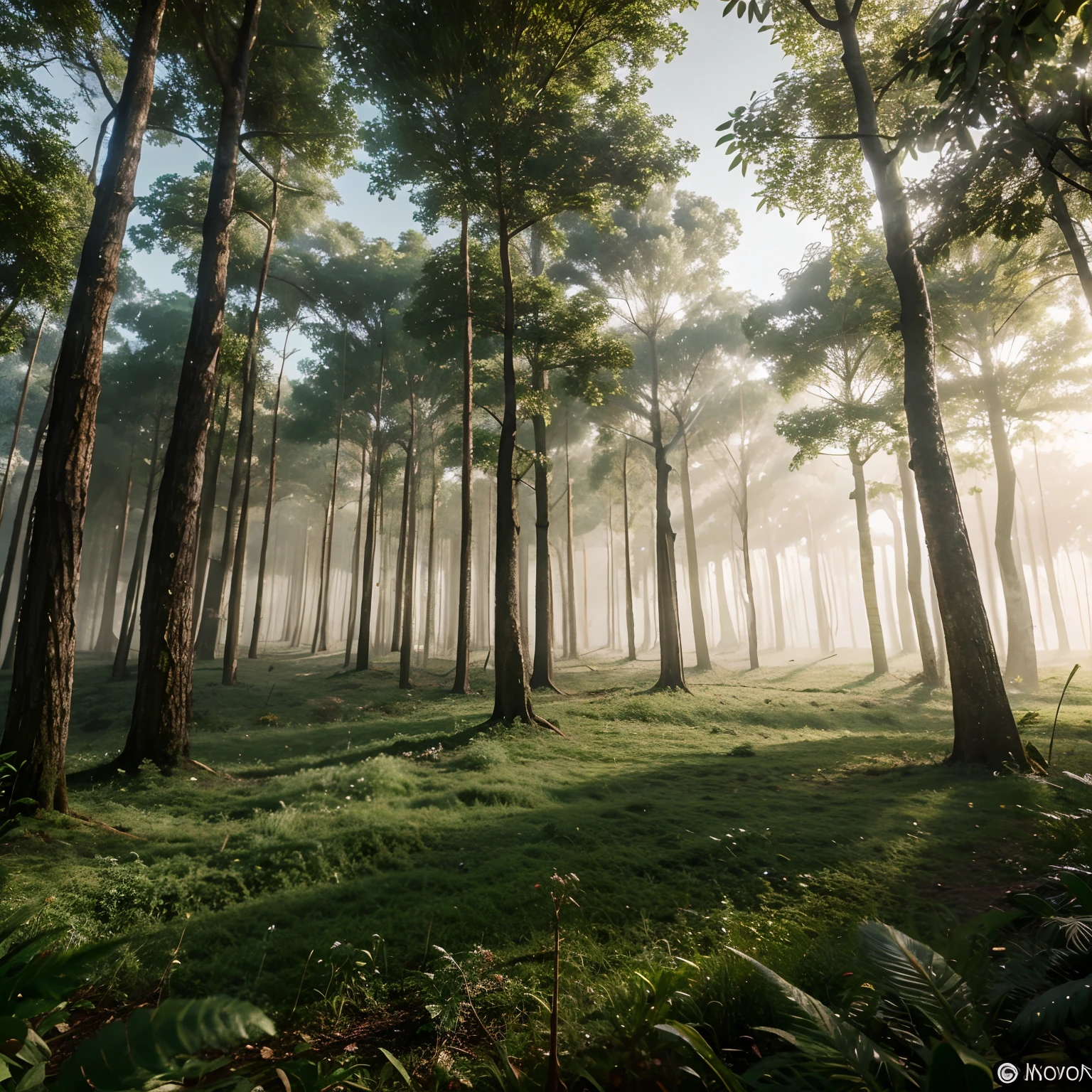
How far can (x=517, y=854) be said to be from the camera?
4.51 meters

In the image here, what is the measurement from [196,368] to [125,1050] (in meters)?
8.63

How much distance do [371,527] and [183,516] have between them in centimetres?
1154

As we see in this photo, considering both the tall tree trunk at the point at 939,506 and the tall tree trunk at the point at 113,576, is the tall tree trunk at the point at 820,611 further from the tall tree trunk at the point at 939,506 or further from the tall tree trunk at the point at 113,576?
the tall tree trunk at the point at 113,576

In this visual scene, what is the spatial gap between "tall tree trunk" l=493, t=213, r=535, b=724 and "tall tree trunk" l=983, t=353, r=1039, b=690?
578 inches

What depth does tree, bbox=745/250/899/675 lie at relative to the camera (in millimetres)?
16500

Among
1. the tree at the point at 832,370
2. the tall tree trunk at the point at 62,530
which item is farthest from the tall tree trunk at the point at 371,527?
the tree at the point at 832,370

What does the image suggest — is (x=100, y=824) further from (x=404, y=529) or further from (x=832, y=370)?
(x=832, y=370)

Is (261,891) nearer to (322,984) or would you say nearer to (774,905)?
(322,984)

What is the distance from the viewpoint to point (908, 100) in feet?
33.5

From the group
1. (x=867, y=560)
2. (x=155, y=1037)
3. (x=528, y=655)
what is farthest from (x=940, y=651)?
(x=155, y=1037)

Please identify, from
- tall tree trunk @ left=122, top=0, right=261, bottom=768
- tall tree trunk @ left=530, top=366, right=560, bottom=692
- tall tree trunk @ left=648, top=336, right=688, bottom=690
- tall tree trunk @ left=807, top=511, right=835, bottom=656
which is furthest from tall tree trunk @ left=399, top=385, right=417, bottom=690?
tall tree trunk @ left=807, top=511, right=835, bottom=656

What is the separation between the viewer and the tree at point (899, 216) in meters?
7.05

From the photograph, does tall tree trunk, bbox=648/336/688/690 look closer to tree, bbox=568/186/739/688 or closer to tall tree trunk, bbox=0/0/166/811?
tree, bbox=568/186/739/688

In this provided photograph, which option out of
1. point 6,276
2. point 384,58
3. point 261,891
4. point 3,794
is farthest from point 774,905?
point 6,276
